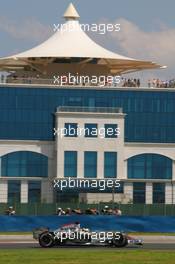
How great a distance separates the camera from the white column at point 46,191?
10369 cm

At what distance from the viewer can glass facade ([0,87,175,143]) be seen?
353 ft

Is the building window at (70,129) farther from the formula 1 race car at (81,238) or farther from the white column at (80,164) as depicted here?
the formula 1 race car at (81,238)

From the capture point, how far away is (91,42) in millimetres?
113500

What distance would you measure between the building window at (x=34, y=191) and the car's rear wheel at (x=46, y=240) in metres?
48.5

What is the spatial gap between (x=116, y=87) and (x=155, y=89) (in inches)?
154

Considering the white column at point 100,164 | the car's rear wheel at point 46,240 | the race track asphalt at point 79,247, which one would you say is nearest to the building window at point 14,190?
the white column at point 100,164

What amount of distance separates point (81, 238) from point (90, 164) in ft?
160

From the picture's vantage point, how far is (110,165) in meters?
105
